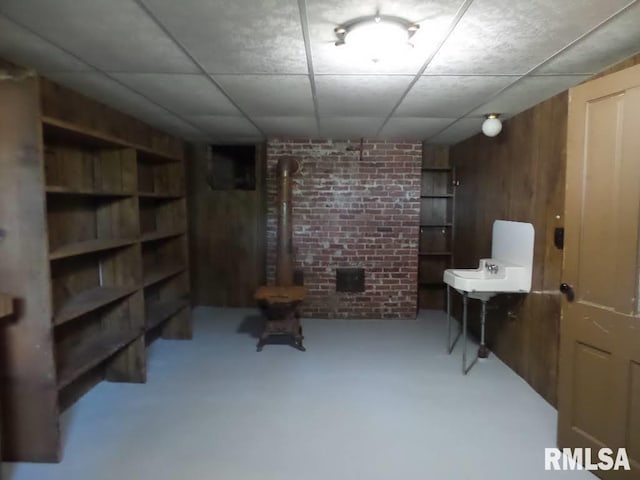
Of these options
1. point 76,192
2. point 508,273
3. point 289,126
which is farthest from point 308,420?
point 289,126

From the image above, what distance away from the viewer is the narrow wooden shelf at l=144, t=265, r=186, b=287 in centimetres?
341

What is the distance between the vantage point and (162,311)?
12.4 feet

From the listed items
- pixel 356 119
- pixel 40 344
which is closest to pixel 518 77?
pixel 356 119

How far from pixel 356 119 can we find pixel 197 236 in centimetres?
301

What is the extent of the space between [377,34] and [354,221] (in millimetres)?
3241

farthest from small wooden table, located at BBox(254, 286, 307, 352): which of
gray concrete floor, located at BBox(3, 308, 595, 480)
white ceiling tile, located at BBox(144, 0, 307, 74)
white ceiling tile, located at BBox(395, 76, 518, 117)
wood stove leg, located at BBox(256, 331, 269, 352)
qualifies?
white ceiling tile, located at BBox(144, 0, 307, 74)

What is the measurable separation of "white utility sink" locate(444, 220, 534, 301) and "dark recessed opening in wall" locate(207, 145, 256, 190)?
3339 millimetres

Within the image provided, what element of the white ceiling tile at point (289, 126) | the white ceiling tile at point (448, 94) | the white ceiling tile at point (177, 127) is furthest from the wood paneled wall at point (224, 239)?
the white ceiling tile at point (448, 94)

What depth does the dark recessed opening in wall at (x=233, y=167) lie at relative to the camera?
18.2 ft

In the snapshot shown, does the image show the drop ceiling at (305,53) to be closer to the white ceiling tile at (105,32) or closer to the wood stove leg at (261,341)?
the white ceiling tile at (105,32)

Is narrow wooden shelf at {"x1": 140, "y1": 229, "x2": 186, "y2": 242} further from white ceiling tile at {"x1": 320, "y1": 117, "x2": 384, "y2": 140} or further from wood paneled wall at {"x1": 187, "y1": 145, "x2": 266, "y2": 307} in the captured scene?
white ceiling tile at {"x1": 320, "y1": 117, "x2": 384, "y2": 140}

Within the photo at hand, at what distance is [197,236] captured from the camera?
548 centimetres

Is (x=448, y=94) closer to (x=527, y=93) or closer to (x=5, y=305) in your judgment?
(x=527, y=93)

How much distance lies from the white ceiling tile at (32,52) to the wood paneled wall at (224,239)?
Answer: 3.07m
